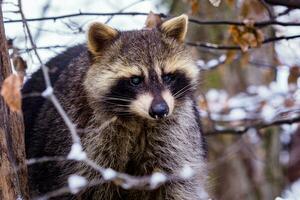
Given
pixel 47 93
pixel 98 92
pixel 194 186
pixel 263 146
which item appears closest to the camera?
pixel 47 93

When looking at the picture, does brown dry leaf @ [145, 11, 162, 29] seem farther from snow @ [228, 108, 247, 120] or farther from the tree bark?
snow @ [228, 108, 247, 120]

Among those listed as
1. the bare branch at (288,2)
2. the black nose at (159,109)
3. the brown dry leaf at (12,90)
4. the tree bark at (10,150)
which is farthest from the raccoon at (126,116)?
the brown dry leaf at (12,90)

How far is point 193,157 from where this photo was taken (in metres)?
5.46

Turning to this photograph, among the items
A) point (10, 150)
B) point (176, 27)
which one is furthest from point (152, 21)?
point (10, 150)

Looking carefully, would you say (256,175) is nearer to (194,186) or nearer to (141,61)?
(194,186)

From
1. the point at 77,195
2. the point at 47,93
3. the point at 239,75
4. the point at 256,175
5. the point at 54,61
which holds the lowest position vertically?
the point at 256,175

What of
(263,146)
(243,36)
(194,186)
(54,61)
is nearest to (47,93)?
(194,186)

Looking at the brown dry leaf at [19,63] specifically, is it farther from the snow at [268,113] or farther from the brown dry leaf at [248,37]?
the snow at [268,113]

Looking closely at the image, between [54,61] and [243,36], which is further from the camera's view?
[54,61]

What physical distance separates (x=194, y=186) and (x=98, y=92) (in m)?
1.01

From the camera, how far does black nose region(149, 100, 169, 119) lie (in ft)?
15.4

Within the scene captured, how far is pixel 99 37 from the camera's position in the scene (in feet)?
17.1

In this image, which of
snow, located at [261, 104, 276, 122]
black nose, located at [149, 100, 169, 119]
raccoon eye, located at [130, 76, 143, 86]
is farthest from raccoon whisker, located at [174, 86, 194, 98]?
snow, located at [261, 104, 276, 122]

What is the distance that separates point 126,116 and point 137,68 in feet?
1.15
